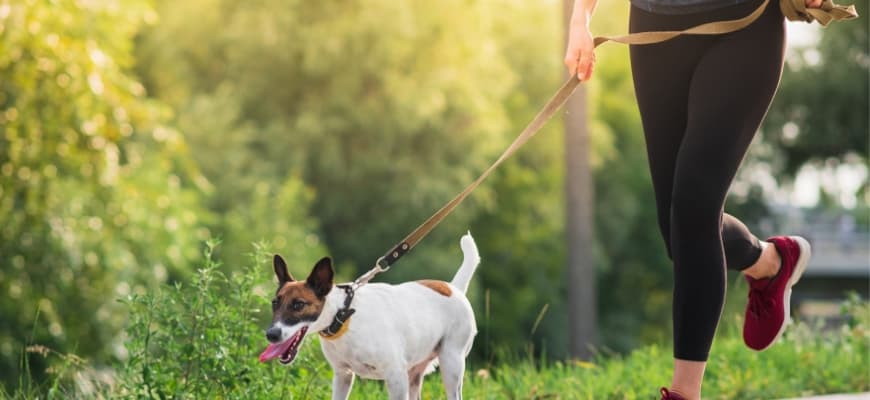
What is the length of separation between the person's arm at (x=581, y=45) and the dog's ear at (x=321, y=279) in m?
0.94

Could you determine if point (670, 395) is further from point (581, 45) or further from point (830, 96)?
point (830, 96)

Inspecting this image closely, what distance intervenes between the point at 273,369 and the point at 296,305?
1127mm

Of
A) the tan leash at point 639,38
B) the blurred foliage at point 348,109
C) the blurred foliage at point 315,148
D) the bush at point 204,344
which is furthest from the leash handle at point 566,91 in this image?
the blurred foliage at point 348,109

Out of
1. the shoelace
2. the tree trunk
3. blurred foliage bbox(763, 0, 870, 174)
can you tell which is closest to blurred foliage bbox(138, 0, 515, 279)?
blurred foliage bbox(763, 0, 870, 174)

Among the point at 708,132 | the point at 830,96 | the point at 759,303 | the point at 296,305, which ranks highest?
the point at 708,132

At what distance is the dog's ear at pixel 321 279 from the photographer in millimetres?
3197

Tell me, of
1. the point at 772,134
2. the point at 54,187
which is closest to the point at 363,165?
the point at 772,134

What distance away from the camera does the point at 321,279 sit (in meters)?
3.20

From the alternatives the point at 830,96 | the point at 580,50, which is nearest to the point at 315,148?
the point at 830,96

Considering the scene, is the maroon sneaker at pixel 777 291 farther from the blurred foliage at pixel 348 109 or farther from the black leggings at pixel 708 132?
the blurred foliage at pixel 348 109

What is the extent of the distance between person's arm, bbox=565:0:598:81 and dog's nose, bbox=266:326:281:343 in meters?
1.13

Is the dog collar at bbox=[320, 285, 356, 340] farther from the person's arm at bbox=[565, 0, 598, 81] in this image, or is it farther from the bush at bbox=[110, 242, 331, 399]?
the person's arm at bbox=[565, 0, 598, 81]

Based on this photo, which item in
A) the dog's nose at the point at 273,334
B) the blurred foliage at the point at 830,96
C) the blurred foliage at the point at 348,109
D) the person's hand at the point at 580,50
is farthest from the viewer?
the blurred foliage at the point at 348,109

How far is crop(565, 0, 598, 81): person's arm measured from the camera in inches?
143
